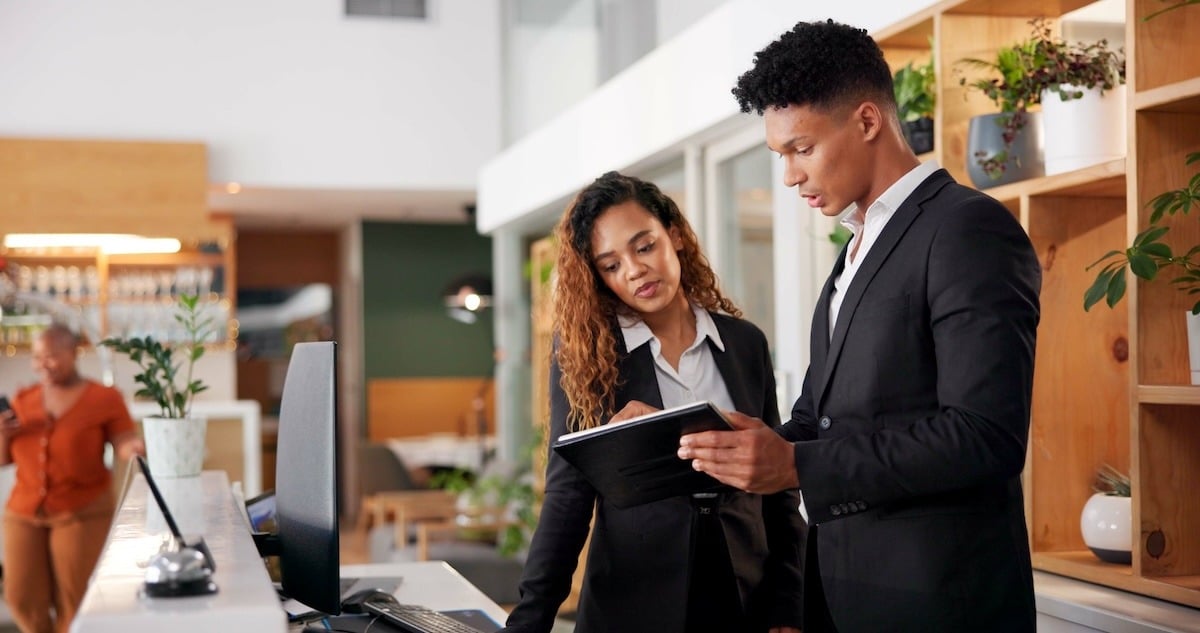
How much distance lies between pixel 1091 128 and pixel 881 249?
120 centimetres

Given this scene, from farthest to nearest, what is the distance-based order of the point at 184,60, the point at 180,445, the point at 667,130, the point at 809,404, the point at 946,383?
the point at 184,60 < the point at 667,130 < the point at 180,445 < the point at 809,404 < the point at 946,383

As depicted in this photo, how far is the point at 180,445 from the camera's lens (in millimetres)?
3326

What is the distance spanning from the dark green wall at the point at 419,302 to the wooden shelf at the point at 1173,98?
955 cm

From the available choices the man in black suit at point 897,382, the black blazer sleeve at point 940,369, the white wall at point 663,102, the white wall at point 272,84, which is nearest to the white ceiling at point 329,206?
the white wall at point 272,84

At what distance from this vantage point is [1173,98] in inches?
90.2

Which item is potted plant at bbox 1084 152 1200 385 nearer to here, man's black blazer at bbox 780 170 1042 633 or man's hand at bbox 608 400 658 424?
man's black blazer at bbox 780 170 1042 633

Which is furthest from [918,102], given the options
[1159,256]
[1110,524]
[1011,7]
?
[1110,524]

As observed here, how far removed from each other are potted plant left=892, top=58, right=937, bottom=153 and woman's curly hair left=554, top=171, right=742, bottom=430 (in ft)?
2.77

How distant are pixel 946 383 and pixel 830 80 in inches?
17.1

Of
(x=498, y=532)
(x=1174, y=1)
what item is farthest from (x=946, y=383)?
(x=498, y=532)

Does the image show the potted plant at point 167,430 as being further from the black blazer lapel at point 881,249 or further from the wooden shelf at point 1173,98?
the wooden shelf at point 1173,98

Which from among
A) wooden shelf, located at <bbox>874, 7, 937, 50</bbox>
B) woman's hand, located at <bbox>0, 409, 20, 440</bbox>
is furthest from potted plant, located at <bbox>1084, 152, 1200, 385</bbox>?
woman's hand, located at <bbox>0, 409, 20, 440</bbox>

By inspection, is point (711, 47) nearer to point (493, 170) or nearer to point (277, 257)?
point (493, 170)

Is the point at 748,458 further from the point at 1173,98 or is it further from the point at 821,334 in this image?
the point at 1173,98
